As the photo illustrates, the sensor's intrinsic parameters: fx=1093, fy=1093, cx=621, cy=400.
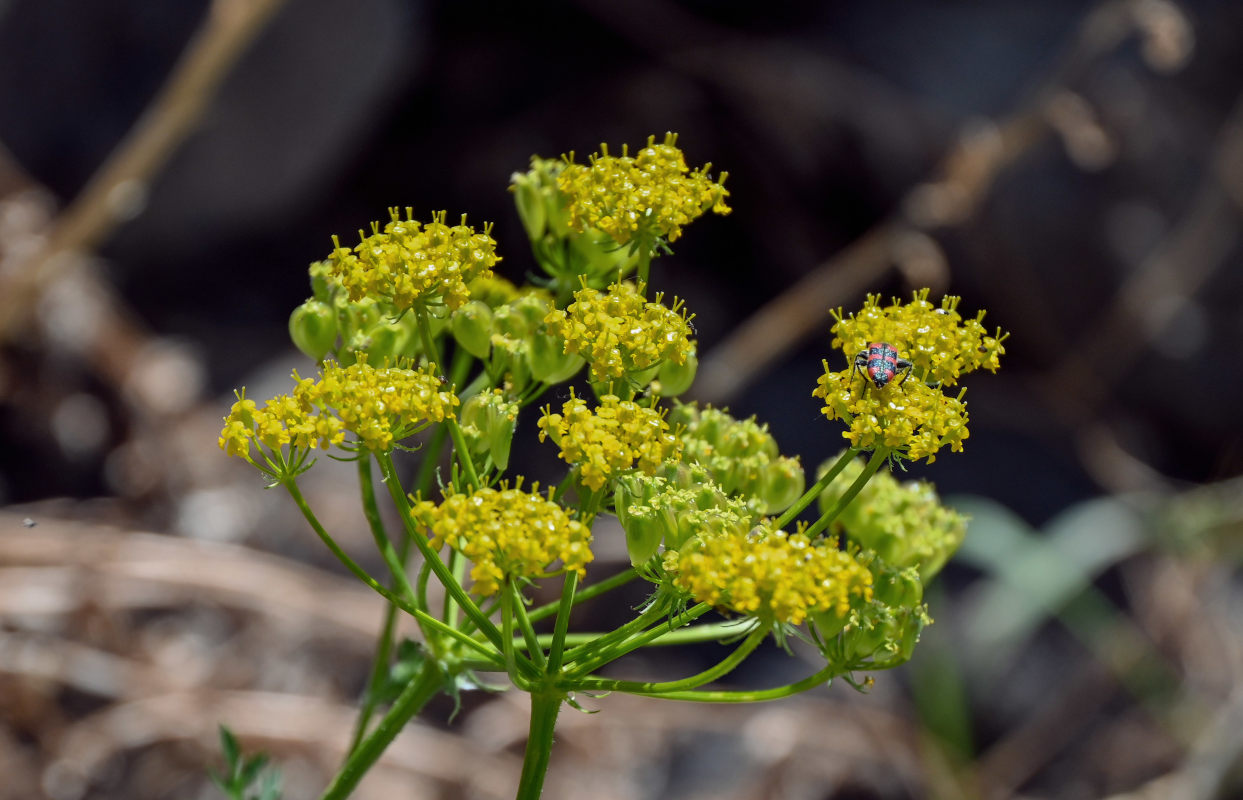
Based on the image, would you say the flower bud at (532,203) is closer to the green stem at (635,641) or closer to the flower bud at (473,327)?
the flower bud at (473,327)

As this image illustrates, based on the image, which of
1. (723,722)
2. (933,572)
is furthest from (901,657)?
(723,722)

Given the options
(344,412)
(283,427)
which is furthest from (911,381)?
(283,427)

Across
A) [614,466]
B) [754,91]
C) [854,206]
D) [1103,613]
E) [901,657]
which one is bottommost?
[901,657]

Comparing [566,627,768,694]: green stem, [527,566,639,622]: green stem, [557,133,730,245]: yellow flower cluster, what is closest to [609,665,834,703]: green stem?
[566,627,768,694]: green stem

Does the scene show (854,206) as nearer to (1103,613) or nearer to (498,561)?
(1103,613)

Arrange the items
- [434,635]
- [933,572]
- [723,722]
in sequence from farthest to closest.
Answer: [723,722] < [933,572] < [434,635]

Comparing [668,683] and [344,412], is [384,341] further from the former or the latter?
[668,683]
